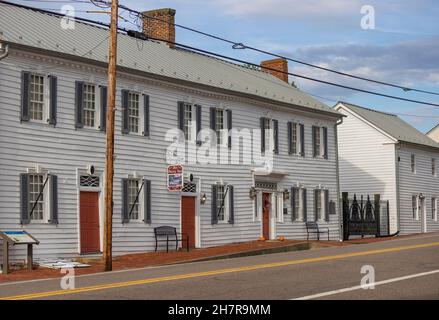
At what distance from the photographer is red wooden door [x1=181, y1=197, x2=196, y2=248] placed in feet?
95.4

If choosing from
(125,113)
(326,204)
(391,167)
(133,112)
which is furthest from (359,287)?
(391,167)

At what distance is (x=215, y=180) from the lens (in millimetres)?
30719

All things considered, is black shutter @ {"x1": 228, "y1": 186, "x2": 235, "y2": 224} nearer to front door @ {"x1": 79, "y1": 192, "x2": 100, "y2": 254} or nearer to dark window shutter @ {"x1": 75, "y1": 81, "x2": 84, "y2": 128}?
front door @ {"x1": 79, "y1": 192, "x2": 100, "y2": 254}

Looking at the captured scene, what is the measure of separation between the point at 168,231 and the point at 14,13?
967 centimetres

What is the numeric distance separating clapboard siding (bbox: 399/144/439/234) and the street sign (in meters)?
22.4

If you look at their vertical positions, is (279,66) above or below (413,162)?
above

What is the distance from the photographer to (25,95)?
75.8ft

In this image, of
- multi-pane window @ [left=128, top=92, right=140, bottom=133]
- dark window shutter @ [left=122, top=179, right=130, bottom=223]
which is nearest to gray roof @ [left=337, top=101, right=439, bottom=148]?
multi-pane window @ [left=128, top=92, right=140, bottom=133]

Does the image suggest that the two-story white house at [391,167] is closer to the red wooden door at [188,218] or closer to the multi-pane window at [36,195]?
the red wooden door at [188,218]

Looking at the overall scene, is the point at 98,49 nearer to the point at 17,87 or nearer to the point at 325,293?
the point at 17,87

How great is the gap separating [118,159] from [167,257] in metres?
3.97

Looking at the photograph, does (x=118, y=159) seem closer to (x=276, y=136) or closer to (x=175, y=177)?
(x=175, y=177)

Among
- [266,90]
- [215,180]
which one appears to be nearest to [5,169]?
[215,180]

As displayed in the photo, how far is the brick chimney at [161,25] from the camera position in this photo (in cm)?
3272
